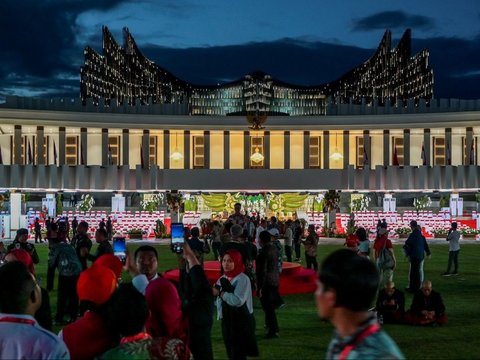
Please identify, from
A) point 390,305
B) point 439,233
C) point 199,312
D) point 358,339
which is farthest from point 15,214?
point 358,339

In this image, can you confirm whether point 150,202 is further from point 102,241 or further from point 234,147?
point 102,241

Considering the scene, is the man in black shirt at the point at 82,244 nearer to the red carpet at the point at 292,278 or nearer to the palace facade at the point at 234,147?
the red carpet at the point at 292,278

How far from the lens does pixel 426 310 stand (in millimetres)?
14555

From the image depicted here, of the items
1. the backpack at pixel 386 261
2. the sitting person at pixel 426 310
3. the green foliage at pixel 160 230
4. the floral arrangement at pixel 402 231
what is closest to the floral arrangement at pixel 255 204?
the green foliage at pixel 160 230

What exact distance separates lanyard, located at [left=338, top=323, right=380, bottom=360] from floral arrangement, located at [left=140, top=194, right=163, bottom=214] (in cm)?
4573

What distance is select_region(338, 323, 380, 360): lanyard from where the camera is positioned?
3408 mm

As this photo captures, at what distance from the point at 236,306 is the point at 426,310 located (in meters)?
6.29

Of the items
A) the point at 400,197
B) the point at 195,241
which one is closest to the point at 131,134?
the point at 400,197

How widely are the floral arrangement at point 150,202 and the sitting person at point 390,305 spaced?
34853mm

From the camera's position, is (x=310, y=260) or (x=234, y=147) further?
(x=234, y=147)

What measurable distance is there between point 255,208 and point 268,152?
23.1ft

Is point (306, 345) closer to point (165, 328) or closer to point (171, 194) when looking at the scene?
point (165, 328)

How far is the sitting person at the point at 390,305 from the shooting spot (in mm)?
14773

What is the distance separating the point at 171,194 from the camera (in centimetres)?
5166
